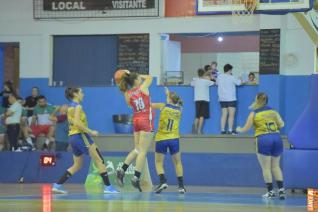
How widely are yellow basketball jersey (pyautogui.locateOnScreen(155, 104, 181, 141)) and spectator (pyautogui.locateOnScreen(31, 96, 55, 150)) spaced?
668cm

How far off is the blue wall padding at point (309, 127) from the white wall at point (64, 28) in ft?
18.6

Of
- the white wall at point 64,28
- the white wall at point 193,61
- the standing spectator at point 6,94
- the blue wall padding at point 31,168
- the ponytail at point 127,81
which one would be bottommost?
the blue wall padding at point 31,168

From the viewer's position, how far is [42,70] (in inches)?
896

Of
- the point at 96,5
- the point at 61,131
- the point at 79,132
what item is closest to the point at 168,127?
the point at 79,132

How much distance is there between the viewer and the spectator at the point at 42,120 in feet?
68.4

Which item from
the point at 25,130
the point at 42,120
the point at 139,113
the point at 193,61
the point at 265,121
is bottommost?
the point at 25,130

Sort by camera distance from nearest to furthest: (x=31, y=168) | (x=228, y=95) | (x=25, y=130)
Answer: (x=31, y=168)
(x=228, y=95)
(x=25, y=130)

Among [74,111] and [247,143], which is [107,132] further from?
[74,111]

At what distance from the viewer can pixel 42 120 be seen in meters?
21.1

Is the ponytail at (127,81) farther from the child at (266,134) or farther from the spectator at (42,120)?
the spectator at (42,120)

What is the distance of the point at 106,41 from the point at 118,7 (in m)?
1.12

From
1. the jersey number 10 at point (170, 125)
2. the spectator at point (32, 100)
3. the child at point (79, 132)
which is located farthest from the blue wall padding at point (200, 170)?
the child at point (79, 132)

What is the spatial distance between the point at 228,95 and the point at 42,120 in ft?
17.7

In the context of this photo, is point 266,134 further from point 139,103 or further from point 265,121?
point 139,103
